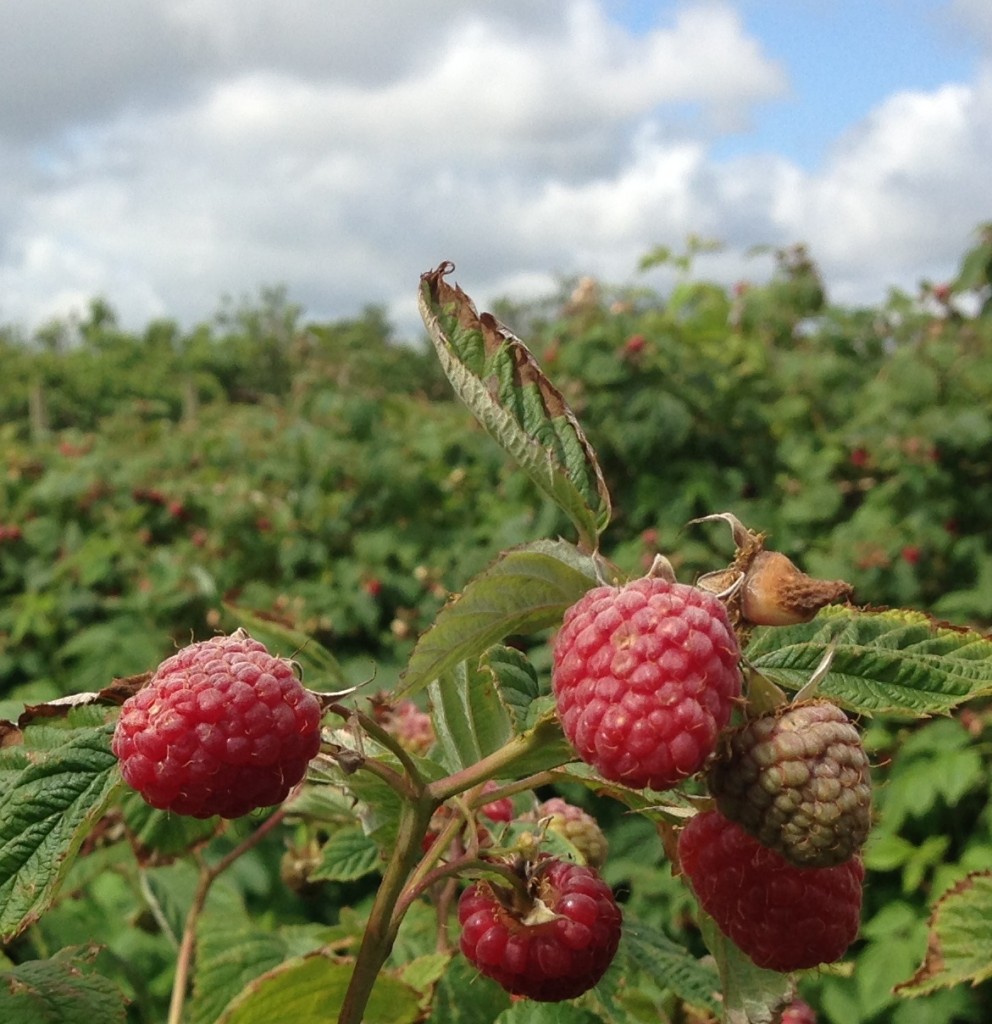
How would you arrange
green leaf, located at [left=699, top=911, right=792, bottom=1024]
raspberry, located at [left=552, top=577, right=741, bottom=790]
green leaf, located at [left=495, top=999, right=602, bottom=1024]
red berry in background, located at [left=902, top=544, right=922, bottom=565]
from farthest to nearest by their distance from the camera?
red berry in background, located at [left=902, top=544, right=922, bottom=565] → green leaf, located at [left=495, top=999, right=602, bottom=1024] → green leaf, located at [left=699, top=911, right=792, bottom=1024] → raspberry, located at [left=552, top=577, right=741, bottom=790]

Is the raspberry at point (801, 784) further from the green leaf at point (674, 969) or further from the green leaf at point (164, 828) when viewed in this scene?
the green leaf at point (164, 828)

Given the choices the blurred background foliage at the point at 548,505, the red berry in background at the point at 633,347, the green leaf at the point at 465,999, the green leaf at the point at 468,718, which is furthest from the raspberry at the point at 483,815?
the red berry in background at the point at 633,347

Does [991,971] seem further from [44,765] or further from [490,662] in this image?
[44,765]

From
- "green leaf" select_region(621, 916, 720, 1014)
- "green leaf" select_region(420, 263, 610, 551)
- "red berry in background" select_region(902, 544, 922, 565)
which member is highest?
"green leaf" select_region(420, 263, 610, 551)

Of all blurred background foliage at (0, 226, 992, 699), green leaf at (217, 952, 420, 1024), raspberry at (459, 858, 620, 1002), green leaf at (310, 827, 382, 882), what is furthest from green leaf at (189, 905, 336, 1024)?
blurred background foliage at (0, 226, 992, 699)

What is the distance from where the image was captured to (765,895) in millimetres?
634

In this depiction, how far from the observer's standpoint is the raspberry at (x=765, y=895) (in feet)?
2.06

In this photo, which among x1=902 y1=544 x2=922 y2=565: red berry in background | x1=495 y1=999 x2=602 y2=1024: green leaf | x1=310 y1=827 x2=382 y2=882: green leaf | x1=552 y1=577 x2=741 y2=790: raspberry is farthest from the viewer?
x1=902 y1=544 x2=922 y2=565: red berry in background

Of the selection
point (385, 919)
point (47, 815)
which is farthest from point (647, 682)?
point (47, 815)

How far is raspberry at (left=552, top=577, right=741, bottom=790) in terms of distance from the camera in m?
0.56

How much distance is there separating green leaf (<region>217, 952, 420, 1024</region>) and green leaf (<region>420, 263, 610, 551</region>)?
0.36 meters

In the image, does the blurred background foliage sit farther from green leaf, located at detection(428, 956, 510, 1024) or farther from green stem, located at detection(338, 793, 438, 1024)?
green stem, located at detection(338, 793, 438, 1024)

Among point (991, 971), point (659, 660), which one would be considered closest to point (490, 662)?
point (659, 660)

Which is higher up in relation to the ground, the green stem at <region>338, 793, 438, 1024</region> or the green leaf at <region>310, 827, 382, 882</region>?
the green stem at <region>338, 793, 438, 1024</region>
